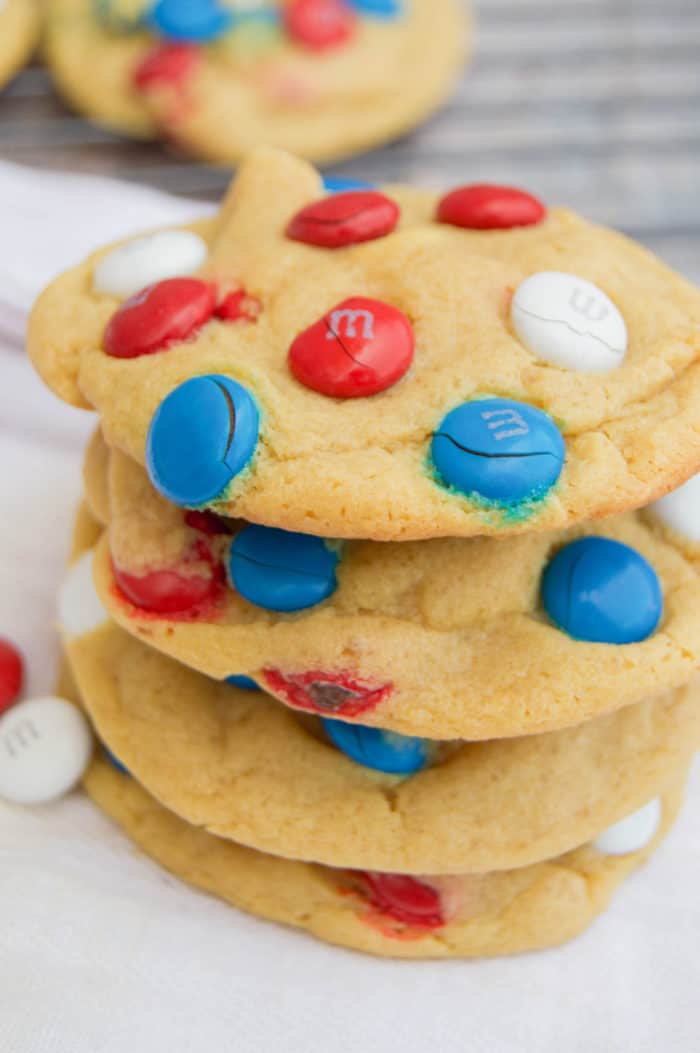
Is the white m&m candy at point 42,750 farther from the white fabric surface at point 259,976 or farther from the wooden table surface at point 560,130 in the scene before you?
the wooden table surface at point 560,130

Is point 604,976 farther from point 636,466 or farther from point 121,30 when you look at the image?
point 121,30

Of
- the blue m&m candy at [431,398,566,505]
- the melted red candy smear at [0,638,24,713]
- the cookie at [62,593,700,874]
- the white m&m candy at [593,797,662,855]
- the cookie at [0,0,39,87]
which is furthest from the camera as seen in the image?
the cookie at [0,0,39,87]

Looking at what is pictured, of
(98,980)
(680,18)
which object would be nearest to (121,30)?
(680,18)

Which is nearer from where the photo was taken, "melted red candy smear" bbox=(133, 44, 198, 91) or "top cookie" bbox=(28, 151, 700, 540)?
"top cookie" bbox=(28, 151, 700, 540)

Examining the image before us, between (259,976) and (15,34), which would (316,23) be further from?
(259,976)

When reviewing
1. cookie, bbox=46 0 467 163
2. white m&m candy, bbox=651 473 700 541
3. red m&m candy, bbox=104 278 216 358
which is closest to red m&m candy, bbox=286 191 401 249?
red m&m candy, bbox=104 278 216 358

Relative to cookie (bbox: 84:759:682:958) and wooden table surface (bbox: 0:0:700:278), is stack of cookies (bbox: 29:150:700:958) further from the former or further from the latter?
wooden table surface (bbox: 0:0:700:278)

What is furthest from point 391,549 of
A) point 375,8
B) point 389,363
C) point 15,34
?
point 15,34
